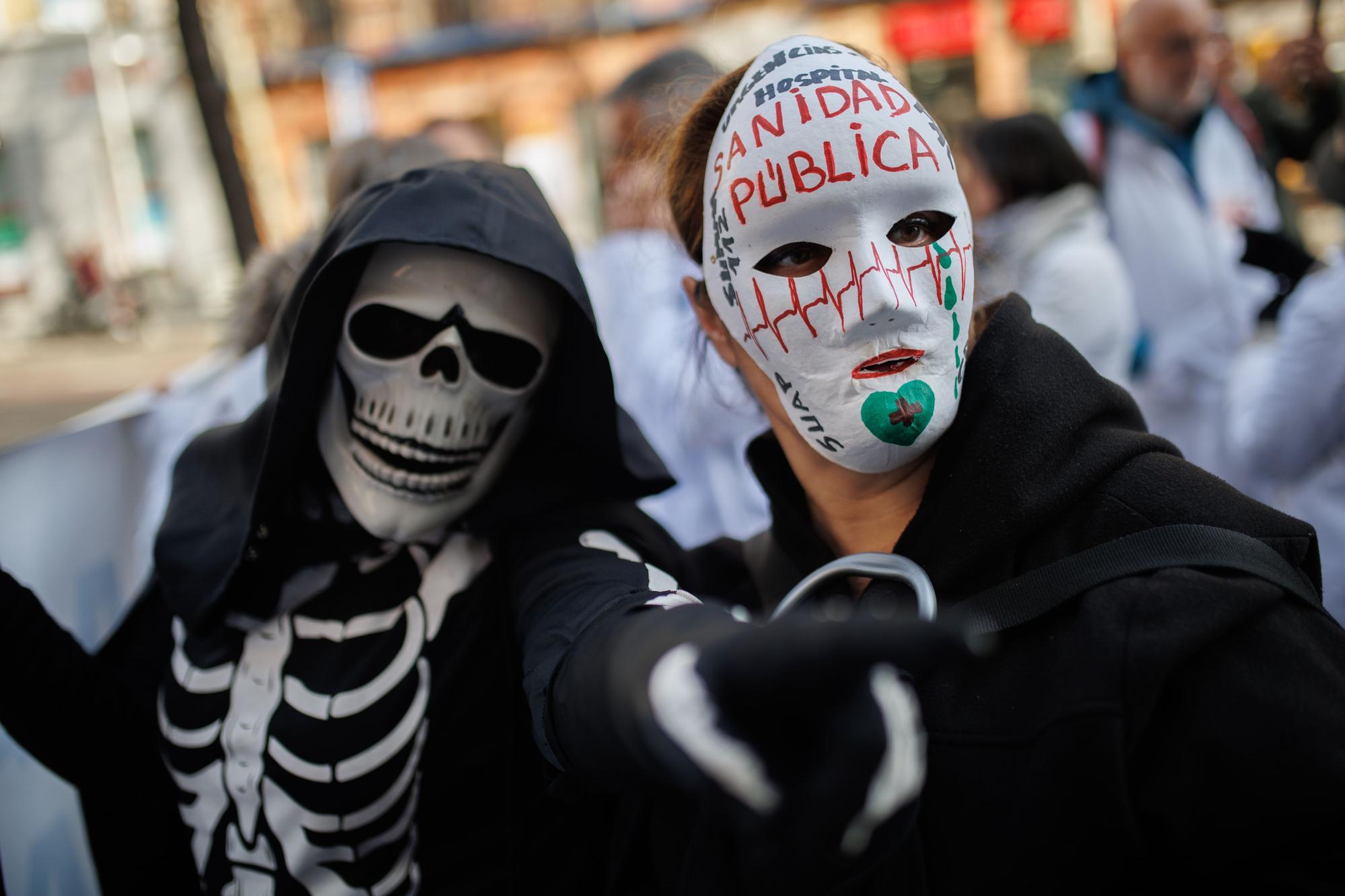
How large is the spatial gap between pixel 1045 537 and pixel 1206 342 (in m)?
2.63

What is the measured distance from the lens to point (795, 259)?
1.44 meters

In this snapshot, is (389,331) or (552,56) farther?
(552,56)

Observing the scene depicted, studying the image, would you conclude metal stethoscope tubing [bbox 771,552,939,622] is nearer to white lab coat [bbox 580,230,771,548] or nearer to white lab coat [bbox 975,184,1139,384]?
white lab coat [bbox 580,230,771,548]

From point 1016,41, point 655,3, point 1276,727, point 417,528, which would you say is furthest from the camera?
point 655,3

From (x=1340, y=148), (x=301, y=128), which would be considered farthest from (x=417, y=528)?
(x=301, y=128)

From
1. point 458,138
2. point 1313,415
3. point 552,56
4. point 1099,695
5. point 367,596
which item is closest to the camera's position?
point 1099,695

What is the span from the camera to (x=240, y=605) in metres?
1.74

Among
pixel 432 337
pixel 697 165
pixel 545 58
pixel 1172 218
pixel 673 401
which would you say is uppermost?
pixel 545 58

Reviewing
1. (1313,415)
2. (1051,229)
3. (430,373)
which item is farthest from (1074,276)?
(430,373)

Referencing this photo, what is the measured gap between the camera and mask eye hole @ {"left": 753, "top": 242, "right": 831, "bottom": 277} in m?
1.43

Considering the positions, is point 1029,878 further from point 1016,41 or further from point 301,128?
point 301,128

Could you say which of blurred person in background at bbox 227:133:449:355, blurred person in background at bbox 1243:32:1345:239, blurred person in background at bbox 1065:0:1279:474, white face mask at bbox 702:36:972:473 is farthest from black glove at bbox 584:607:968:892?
blurred person in background at bbox 1243:32:1345:239

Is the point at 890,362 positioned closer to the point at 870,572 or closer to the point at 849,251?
the point at 849,251

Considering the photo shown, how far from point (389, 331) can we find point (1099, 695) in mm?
1177
